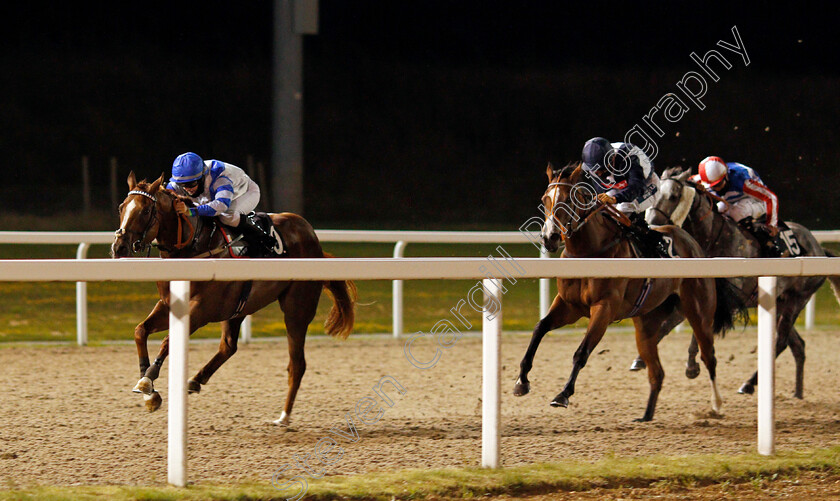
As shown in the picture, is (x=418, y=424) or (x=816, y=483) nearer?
(x=816, y=483)

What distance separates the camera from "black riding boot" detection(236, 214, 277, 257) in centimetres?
479

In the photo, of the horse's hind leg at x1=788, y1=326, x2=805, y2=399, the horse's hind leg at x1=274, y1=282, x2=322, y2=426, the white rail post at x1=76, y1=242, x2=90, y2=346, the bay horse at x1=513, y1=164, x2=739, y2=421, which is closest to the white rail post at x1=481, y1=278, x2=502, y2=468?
the bay horse at x1=513, y1=164, x2=739, y2=421

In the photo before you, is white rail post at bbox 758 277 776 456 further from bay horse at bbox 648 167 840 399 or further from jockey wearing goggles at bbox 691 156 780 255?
→ jockey wearing goggles at bbox 691 156 780 255

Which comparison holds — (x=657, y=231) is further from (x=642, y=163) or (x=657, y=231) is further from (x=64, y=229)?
(x=64, y=229)

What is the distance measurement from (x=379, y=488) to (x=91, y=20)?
18.4 meters

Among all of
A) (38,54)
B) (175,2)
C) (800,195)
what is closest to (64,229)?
(38,54)

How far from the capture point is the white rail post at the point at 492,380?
3061 mm

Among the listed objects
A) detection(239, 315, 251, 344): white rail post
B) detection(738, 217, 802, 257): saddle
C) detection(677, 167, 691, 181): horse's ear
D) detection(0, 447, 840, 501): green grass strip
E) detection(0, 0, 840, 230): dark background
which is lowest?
detection(239, 315, 251, 344): white rail post

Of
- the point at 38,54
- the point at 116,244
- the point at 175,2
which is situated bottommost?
the point at 116,244

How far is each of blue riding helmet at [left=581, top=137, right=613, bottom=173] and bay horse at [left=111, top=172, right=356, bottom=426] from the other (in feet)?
4.74

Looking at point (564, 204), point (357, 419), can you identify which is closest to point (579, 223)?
point (564, 204)

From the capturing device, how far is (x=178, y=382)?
2.73 metres

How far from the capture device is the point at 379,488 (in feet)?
9.50

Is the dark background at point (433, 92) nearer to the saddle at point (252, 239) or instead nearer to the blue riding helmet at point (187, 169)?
the saddle at point (252, 239)
